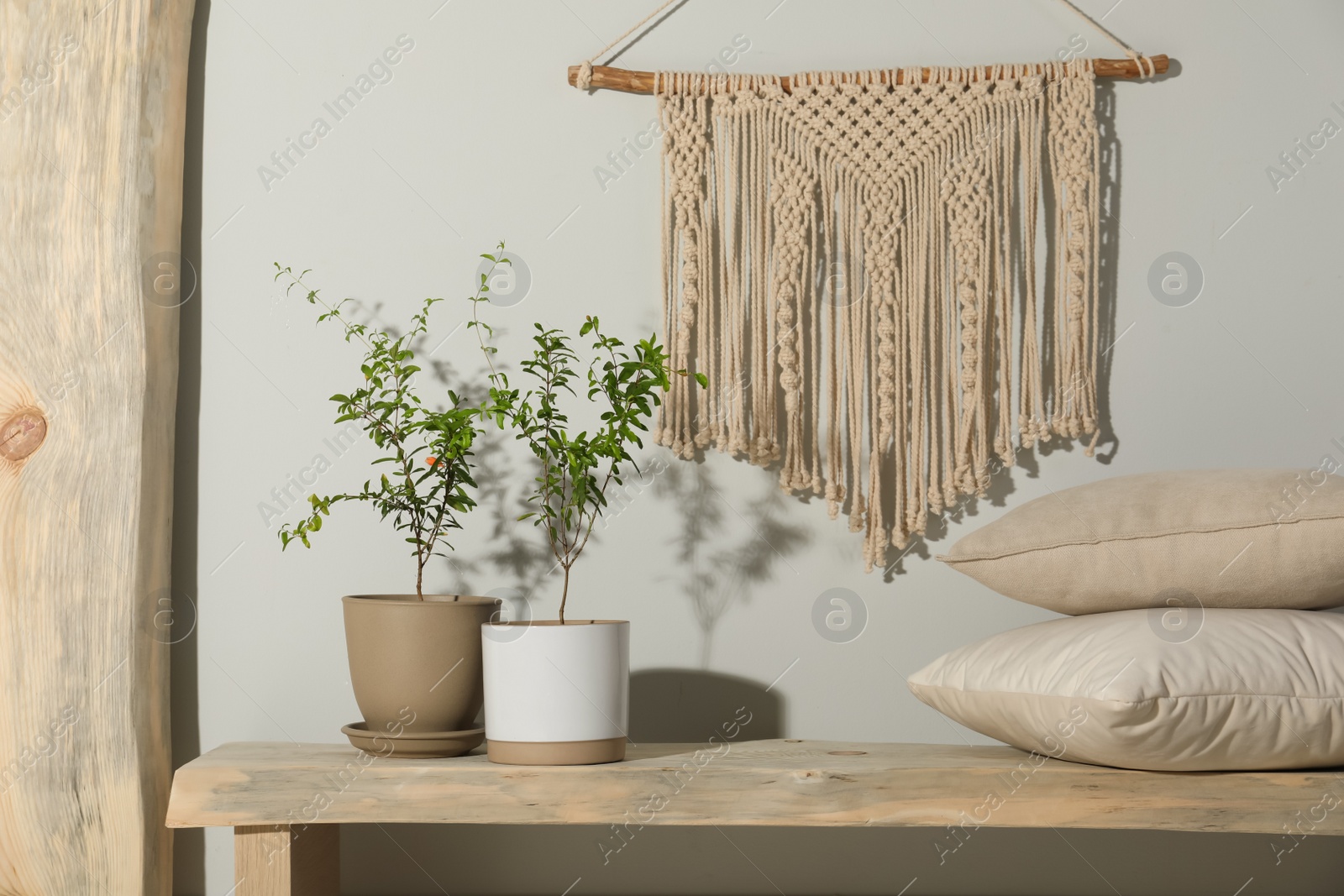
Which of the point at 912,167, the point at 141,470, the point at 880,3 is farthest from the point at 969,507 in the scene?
the point at 141,470

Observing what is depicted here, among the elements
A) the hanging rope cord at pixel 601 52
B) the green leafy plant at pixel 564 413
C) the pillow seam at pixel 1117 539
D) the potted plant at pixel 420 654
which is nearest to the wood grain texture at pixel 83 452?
the potted plant at pixel 420 654

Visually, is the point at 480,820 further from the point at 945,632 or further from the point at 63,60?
the point at 63,60

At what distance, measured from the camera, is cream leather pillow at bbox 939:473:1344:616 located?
3.22ft

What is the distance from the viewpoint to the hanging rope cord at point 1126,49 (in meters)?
1.29

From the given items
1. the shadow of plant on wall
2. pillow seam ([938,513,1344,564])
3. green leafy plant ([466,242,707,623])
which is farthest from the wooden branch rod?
pillow seam ([938,513,1344,564])

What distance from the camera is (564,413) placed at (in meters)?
1.31


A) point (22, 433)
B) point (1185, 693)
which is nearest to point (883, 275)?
point (1185, 693)

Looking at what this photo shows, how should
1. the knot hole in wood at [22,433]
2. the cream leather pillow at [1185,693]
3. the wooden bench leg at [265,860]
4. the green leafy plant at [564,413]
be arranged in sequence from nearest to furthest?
the cream leather pillow at [1185,693]
the wooden bench leg at [265,860]
the green leafy plant at [564,413]
the knot hole in wood at [22,433]

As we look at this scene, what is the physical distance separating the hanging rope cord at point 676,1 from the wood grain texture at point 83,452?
1.77 feet

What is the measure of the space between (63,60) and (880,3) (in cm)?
104

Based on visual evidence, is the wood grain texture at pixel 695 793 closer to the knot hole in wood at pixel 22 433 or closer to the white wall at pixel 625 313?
the white wall at pixel 625 313

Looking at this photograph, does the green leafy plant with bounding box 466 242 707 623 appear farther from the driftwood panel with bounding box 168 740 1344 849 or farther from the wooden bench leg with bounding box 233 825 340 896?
the wooden bench leg with bounding box 233 825 340 896

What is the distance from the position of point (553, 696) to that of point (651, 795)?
14cm

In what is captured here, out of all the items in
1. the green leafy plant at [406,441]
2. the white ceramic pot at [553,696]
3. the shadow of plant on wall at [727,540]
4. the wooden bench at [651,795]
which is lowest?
the wooden bench at [651,795]
